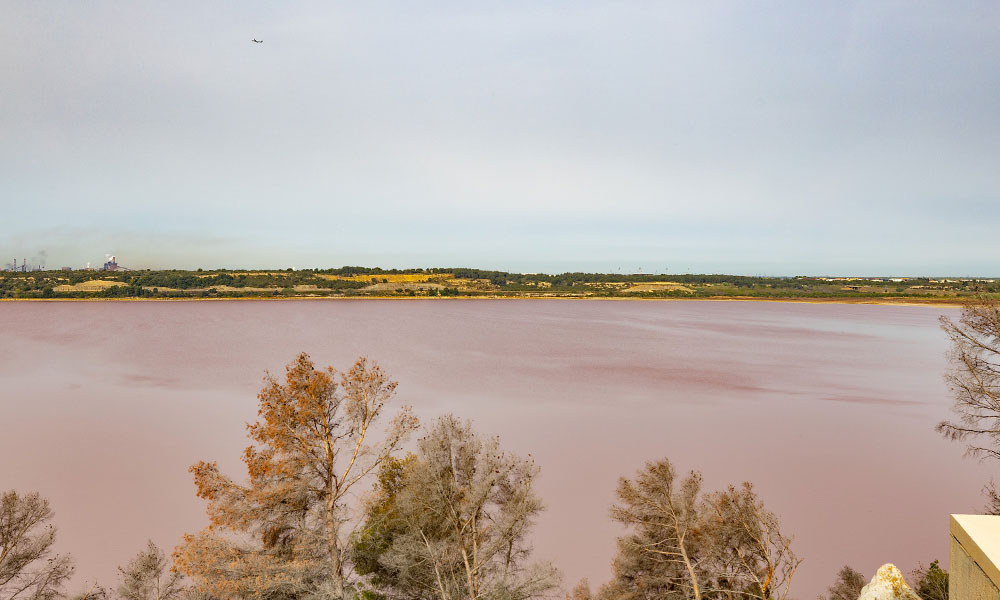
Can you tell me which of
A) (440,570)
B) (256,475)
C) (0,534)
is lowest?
(440,570)

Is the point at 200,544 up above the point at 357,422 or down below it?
below

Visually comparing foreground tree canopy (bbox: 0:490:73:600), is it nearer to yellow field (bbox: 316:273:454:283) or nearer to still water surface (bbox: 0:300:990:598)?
still water surface (bbox: 0:300:990:598)

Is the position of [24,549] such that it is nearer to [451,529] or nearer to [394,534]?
[394,534]

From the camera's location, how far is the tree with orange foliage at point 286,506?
763cm

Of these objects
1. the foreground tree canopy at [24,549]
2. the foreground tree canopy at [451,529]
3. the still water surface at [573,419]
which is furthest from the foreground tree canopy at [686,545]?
the foreground tree canopy at [24,549]

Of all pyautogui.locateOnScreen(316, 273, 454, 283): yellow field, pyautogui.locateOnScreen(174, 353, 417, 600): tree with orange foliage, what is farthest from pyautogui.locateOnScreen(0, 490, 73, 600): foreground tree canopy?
pyautogui.locateOnScreen(316, 273, 454, 283): yellow field

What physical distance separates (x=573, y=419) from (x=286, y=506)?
50.1ft

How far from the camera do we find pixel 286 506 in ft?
28.1

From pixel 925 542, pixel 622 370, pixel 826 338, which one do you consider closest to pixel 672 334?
pixel 826 338

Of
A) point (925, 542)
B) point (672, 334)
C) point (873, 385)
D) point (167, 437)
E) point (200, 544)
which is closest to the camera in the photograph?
point (200, 544)

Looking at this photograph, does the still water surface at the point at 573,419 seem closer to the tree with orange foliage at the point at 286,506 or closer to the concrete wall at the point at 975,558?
the tree with orange foliage at the point at 286,506

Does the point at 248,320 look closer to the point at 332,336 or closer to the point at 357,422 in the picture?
the point at 332,336

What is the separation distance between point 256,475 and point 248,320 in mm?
63098

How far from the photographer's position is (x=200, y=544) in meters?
7.74
